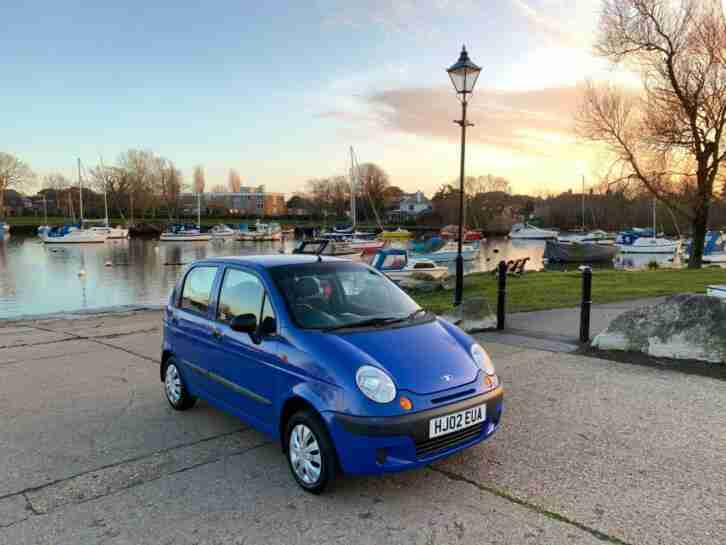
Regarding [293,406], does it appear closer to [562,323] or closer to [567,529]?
[567,529]

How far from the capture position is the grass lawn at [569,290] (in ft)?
39.8

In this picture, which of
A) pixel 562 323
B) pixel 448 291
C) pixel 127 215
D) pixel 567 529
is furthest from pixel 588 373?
pixel 127 215

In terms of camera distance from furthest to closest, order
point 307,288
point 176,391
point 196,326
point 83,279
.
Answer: point 83,279 < point 176,391 < point 196,326 < point 307,288

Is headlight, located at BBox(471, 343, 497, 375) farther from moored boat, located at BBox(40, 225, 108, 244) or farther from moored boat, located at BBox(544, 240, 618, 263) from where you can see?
moored boat, located at BBox(40, 225, 108, 244)

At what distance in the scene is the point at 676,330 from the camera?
23.3 ft

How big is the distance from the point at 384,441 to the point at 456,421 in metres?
0.59

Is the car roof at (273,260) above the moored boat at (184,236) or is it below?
above

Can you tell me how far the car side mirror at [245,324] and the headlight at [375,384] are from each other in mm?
1129

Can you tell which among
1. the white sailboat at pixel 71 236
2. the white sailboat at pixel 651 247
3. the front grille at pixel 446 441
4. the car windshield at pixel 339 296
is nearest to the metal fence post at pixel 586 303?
the car windshield at pixel 339 296

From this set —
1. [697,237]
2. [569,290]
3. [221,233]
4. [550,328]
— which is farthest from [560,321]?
[221,233]

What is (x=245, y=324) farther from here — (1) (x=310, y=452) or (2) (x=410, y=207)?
(2) (x=410, y=207)

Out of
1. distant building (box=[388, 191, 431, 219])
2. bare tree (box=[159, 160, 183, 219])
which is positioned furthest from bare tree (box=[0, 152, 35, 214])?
distant building (box=[388, 191, 431, 219])

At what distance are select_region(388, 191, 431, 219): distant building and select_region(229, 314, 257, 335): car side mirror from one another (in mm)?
133438

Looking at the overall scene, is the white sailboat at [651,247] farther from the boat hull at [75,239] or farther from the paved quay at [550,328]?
the boat hull at [75,239]
